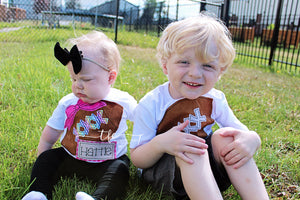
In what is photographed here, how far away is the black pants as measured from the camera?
1338mm

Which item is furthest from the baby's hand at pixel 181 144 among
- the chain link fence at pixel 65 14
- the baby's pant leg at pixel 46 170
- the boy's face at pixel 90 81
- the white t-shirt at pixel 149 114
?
the chain link fence at pixel 65 14

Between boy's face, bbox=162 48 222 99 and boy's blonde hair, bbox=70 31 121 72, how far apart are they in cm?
36

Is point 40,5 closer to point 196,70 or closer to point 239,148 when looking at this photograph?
point 196,70

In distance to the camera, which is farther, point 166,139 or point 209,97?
point 209,97

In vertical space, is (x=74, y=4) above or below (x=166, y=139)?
above

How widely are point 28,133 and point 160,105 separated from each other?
1.03 meters

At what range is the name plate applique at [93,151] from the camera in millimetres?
1519

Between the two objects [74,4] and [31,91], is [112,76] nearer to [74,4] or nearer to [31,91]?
[31,91]

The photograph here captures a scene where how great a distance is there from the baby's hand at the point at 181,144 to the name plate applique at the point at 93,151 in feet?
Answer: 1.30

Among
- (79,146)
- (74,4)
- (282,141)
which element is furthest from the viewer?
(74,4)

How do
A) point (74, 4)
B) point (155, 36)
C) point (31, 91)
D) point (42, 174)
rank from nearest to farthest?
point (42, 174), point (31, 91), point (74, 4), point (155, 36)

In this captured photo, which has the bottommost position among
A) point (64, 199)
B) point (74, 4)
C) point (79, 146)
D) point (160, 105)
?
point (64, 199)

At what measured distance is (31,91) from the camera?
2.66 metres

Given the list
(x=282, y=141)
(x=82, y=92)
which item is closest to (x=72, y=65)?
(x=82, y=92)
